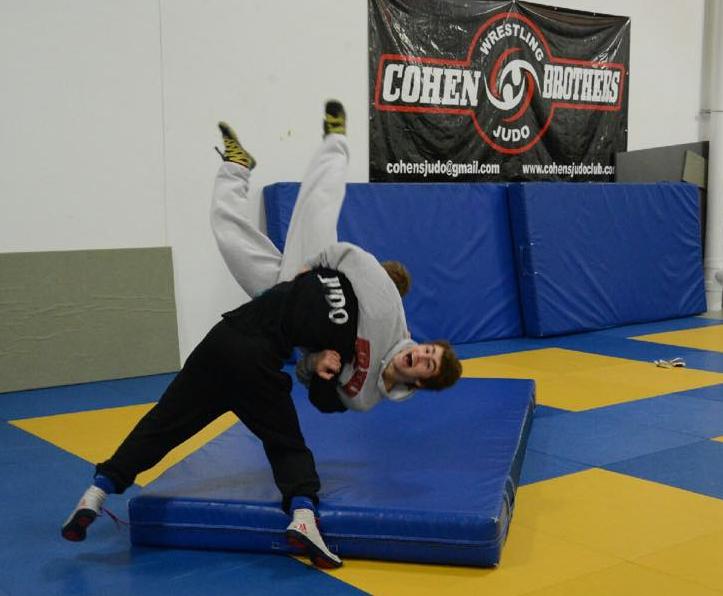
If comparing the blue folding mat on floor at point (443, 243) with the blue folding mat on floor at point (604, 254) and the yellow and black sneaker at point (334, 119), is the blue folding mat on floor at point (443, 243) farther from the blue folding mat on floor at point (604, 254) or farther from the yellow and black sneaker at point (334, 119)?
the yellow and black sneaker at point (334, 119)

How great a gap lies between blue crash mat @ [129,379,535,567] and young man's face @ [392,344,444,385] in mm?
486

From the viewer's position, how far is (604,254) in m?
9.71

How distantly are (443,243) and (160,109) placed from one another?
9.21 feet

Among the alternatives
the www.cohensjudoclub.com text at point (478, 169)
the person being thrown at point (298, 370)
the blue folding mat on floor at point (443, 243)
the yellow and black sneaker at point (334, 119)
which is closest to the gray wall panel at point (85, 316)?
the blue folding mat on floor at point (443, 243)

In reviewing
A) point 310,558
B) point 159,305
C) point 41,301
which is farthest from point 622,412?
point 41,301

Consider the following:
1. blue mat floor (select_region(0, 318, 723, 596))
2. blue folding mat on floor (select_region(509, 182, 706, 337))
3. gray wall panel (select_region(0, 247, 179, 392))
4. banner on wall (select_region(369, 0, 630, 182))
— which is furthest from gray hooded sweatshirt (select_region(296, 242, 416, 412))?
blue folding mat on floor (select_region(509, 182, 706, 337))

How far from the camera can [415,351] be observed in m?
3.64

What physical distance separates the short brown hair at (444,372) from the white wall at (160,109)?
14.1 feet

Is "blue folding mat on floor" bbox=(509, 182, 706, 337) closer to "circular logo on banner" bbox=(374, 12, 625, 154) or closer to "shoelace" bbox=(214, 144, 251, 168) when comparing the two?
"circular logo on banner" bbox=(374, 12, 625, 154)

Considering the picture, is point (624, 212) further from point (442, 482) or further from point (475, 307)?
point (442, 482)

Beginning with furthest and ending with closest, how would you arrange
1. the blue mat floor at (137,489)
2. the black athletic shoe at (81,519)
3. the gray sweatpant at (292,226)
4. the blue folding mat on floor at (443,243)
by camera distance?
1. the blue folding mat on floor at (443,243)
2. the gray sweatpant at (292,226)
3. the black athletic shoe at (81,519)
4. the blue mat floor at (137,489)

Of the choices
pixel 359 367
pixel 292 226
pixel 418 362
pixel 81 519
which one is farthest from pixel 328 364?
pixel 292 226

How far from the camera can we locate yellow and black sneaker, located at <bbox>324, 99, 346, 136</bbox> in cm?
457

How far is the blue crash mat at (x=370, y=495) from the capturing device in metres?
3.54
